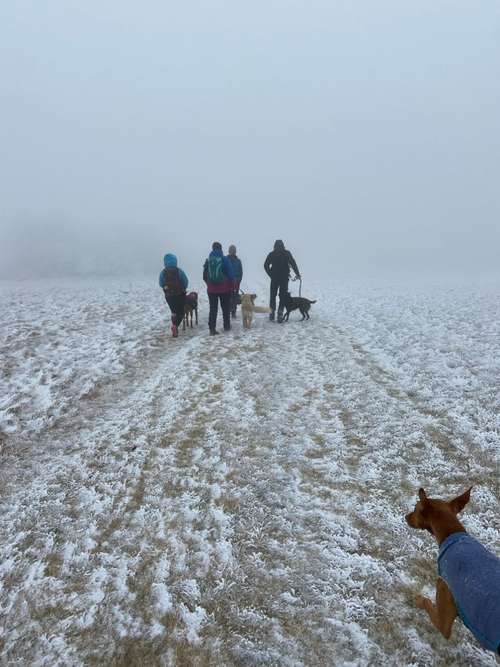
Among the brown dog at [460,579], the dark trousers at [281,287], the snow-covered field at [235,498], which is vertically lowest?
the snow-covered field at [235,498]

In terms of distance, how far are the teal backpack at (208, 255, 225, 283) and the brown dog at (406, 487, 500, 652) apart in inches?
367

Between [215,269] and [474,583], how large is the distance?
33.3 ft

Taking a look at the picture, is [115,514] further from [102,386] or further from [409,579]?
[102,386]

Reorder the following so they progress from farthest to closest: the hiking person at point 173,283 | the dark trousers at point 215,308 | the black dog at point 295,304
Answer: the black dog at point 295,304, the dark trousers at point 215,308, the hiking person at point 173,283

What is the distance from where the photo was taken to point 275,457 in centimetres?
556

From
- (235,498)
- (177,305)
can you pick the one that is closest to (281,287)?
(177,305)

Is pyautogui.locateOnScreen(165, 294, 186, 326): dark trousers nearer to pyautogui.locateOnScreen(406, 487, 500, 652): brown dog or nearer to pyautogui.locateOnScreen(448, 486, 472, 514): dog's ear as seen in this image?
pyautogui.locateOnScreen(406, 487, 500, 652): brown dog

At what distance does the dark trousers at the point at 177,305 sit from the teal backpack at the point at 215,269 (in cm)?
125

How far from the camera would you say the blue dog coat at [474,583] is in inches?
87.0

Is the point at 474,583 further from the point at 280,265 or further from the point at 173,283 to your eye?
the point at 280,265

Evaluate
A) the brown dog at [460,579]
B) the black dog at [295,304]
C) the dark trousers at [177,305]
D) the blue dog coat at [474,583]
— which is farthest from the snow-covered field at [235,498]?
the black dog at [295,304]

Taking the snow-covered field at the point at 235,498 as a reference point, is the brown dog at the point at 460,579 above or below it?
above

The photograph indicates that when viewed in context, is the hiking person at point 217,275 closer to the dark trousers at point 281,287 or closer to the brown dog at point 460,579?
the dark trousers at point 281,287

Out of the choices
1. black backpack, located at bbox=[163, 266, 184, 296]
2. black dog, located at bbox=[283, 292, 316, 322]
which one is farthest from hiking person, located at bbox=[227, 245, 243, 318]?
black backpack, located at bbox=[163, 266, 184, 296]
